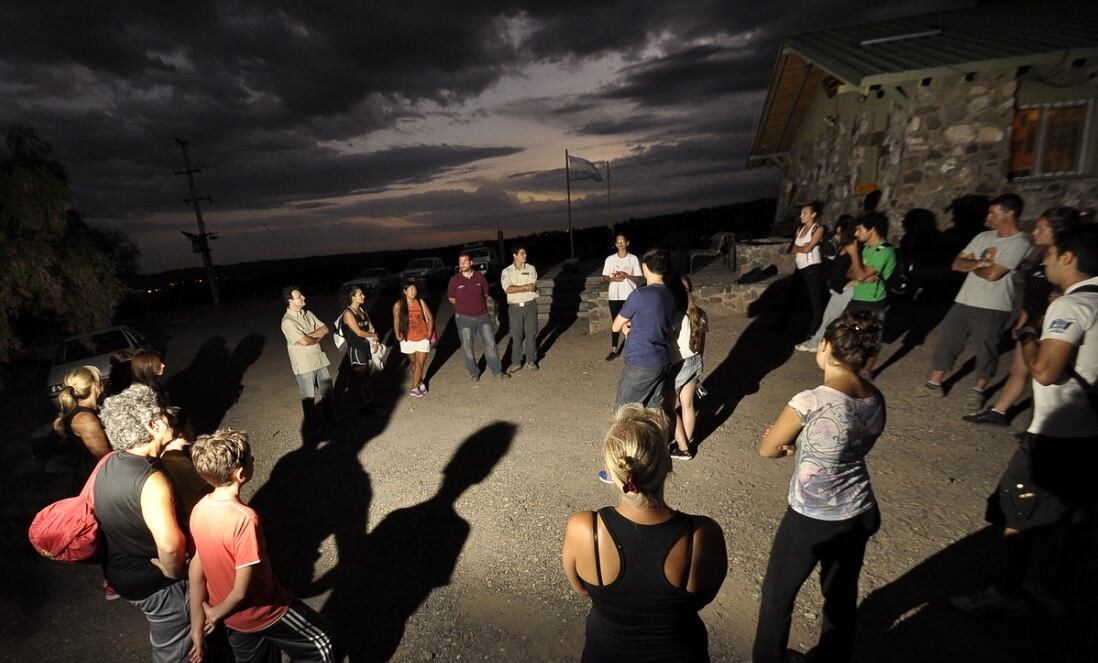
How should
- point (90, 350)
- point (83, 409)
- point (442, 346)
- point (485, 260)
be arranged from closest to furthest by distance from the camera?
point (83, 409), point (90, 350), point (442, 346), point (485, 260)

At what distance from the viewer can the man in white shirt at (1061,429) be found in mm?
2525

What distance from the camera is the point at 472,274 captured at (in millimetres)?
7234

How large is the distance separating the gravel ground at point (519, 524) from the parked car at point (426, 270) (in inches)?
620

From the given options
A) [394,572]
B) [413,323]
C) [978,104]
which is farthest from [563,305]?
[978,104]

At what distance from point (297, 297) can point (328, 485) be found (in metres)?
2.21

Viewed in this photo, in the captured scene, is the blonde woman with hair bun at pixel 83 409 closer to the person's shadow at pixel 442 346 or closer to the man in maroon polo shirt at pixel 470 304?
the man in maroon polo shirt at pixel 470 304

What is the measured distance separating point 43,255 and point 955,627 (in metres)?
18.2

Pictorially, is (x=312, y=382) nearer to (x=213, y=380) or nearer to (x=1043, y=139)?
(x=213, y=380)

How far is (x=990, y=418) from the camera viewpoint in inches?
192

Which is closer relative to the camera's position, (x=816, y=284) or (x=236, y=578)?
(x=236, y=578)

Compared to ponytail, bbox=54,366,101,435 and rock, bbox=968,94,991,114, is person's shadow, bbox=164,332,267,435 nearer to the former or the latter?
ponytail, bbox=54,366,101,435

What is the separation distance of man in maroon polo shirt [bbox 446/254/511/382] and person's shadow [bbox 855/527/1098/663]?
562 centimetres

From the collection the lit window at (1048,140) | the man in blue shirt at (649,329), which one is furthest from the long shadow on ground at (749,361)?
the lit window at (1048,140)

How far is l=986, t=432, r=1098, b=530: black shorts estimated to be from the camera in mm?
2561
